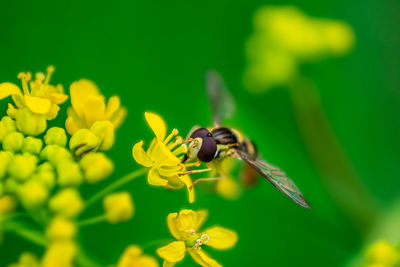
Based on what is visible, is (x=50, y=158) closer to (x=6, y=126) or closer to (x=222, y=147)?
(x=6, y=126)

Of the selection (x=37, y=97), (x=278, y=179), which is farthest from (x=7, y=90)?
(x=278, y=179)

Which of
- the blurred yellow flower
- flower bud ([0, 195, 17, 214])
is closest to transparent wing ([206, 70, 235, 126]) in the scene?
flower bud ([0, 195, 17, 214])

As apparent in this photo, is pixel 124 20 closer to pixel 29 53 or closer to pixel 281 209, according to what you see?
pixel 29 53

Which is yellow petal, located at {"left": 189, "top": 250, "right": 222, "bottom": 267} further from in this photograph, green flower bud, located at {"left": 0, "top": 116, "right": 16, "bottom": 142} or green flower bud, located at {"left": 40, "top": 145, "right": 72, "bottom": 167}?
green flower bud, located at {"left": 0, "top": 116, "right": 16, "bottom": 142}

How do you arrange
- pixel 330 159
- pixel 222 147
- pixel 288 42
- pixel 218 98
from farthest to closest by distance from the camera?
pixel 288 42, pixel 330 159, pixel 218 98, pixel 222 147

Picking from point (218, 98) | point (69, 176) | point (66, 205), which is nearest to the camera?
point (66, 205)

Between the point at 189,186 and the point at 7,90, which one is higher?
the point at 7,90

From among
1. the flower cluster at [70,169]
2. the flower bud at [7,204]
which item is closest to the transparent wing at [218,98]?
the flower cluster at [70,169]

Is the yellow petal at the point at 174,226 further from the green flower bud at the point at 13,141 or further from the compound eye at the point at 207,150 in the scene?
the green flower bud at the point at 13,141
